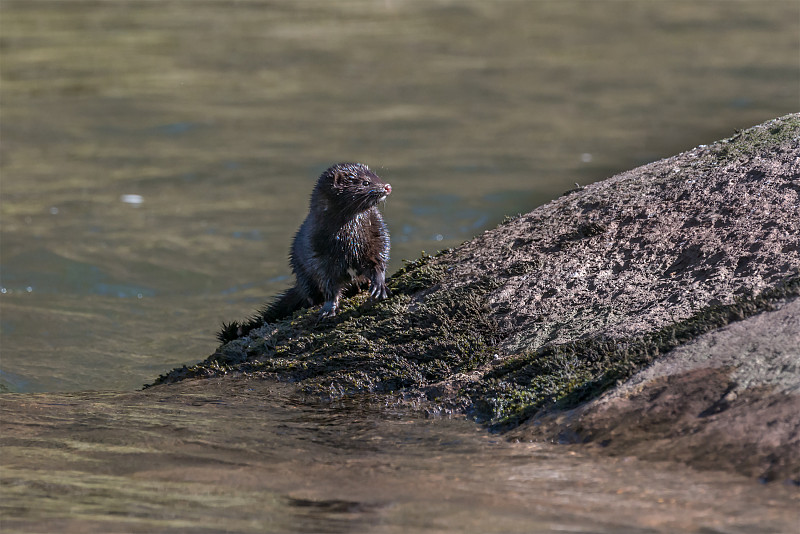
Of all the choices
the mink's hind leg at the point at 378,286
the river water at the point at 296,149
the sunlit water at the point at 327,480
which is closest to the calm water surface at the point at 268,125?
the river water at the point at 296,149

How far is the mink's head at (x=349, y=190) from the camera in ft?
21.4

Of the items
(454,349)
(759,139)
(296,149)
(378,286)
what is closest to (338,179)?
(378,286)

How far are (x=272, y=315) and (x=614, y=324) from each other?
2.69 metres

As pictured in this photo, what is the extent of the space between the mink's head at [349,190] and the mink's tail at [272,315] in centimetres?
68

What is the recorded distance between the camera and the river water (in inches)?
178

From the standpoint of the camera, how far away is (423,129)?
50.3ft

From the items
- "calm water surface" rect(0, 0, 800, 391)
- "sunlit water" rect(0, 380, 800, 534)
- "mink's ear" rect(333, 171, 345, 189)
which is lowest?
"sunlit water" rect(0, 380, 800, 534)

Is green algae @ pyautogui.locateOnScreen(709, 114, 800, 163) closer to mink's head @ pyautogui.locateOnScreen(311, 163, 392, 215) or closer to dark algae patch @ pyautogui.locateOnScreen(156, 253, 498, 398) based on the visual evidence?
dark algae patch @ pyautogui.locateOnScreen(156, 253, 498, 398)

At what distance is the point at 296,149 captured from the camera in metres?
14.7

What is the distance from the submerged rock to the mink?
21cm

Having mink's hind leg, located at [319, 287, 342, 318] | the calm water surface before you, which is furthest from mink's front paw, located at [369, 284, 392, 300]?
the calm water surface

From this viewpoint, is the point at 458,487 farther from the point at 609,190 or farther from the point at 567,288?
the point at 609,190

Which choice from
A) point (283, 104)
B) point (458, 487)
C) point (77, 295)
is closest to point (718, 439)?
point (458, 487)

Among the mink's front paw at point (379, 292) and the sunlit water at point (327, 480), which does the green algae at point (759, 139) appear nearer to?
the mink's front paw at point (379, 292)
